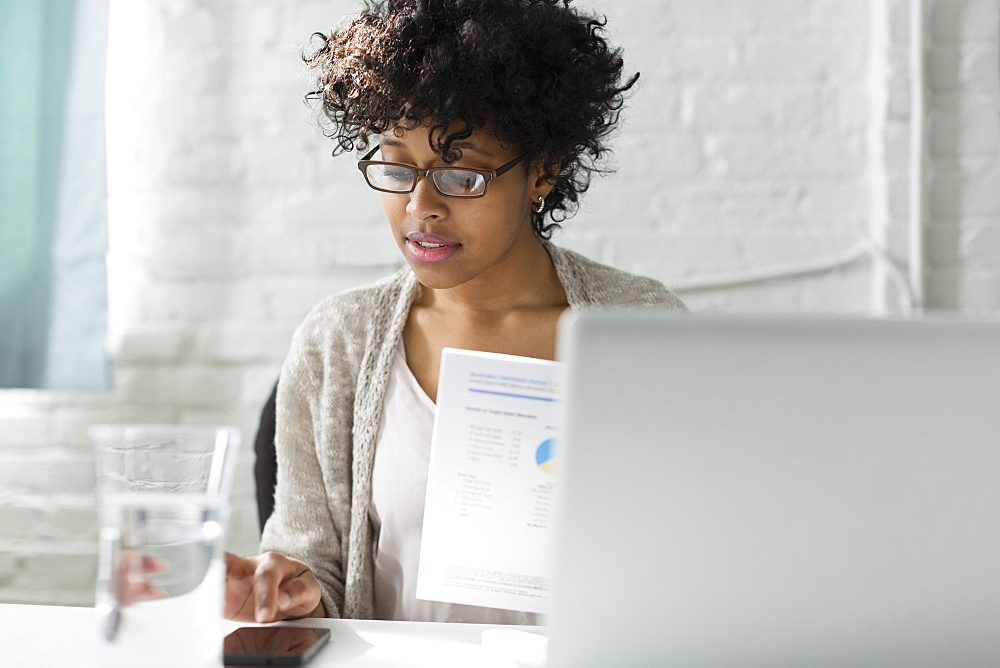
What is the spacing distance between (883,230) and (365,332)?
0.98 m

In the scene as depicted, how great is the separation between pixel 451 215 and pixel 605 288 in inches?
11.6

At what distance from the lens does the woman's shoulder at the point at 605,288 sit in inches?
50.1

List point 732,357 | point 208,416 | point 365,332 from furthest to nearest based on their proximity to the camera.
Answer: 1. point 208,416
2. point 365,332
3. point 732,357

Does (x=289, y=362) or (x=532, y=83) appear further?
(x=289, y=362)

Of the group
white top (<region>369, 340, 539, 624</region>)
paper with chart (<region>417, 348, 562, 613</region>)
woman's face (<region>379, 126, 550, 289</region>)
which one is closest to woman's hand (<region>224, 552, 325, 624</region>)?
paper with chart (<region>417, 348, 562, 613</region>)

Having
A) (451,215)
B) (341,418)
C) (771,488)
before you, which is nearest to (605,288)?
(451,215)

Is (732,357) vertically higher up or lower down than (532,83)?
lower down

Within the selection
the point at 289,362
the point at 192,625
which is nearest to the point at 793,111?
the point at 289,362

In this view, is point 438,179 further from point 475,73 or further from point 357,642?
point 357,642

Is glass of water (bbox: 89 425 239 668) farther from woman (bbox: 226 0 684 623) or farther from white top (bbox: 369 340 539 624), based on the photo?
white top (bbox: 369 340 539 624)

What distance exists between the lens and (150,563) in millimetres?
554

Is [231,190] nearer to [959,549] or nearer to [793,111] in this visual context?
[793,111]

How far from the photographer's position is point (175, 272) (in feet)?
5.74

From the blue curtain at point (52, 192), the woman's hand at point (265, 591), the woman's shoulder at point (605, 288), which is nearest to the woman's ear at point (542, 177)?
the woman's shoulder at point (605, 288)
